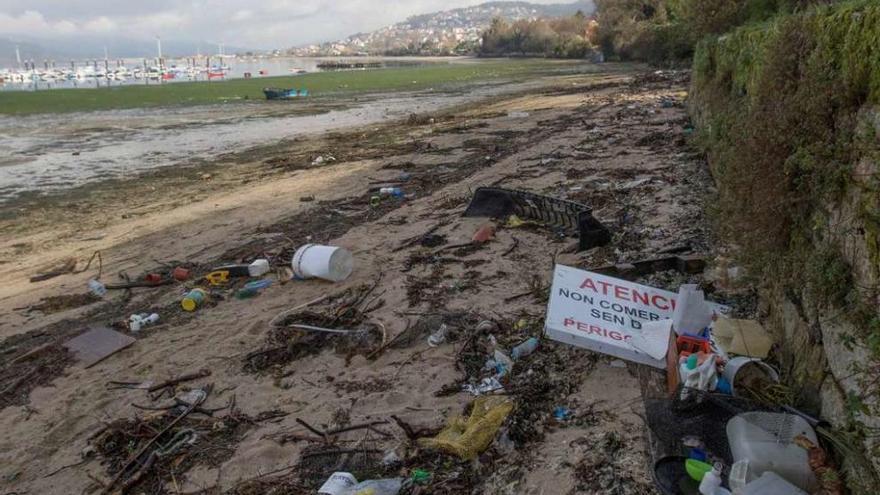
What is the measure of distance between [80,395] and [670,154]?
993 centimetres

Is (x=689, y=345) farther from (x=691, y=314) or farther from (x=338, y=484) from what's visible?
(x=338, y=484)

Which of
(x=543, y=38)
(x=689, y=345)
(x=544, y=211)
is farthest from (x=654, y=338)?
(x=543, y=38)

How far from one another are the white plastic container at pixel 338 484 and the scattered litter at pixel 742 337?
2.43 m

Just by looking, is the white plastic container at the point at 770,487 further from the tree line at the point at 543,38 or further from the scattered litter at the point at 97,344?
the tree line at the point at 543,38

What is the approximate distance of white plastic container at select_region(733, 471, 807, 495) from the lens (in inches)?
104

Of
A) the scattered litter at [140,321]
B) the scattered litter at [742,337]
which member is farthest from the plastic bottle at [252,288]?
the scattered litter at [742,337]

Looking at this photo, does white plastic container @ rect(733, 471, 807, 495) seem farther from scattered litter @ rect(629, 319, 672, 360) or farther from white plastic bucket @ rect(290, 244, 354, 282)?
white plastic bucket @ rect(290, 244, 354, 282)

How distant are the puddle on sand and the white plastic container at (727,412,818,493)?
52.4 feet

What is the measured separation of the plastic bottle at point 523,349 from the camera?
474cm

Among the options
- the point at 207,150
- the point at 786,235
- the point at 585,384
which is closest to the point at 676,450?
the point at 585,384

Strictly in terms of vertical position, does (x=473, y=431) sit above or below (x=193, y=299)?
above

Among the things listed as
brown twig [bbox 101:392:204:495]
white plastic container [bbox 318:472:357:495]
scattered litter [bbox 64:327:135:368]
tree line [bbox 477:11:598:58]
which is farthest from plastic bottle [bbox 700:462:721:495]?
tree line [bbox 477:11:598:58]

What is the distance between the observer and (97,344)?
609 centimetres

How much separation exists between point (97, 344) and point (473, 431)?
14.1 ft
